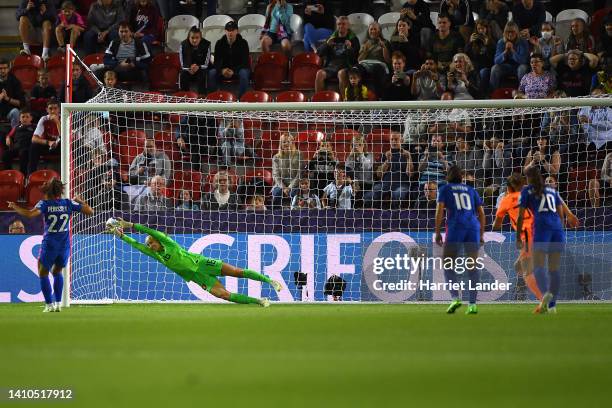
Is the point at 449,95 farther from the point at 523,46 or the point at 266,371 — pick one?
the point at 266,371

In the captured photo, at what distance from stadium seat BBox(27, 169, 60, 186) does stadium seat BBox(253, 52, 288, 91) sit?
4.37 meters

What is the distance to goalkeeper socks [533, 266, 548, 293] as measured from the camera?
12.6 m

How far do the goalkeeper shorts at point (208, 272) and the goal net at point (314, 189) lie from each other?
1.70 m

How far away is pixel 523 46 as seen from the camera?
63.1 ft

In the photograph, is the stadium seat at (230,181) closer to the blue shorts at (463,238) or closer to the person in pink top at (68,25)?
the blue shorts at (463,238)

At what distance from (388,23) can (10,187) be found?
812 cm

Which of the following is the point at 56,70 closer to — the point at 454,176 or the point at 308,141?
the point at 308,141

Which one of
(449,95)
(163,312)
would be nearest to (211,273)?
(163,312)

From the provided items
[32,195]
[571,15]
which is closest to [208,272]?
[32,195]

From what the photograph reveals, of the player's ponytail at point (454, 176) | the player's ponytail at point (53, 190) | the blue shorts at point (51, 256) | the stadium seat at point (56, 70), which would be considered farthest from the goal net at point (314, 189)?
the stadium seat at point (56, 70)

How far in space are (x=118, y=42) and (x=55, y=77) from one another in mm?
1522

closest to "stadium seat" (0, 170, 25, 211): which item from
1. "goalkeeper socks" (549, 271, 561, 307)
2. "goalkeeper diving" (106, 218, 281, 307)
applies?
"goalkeeper diving" (106, 218, 281, 307)

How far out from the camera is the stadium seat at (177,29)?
71.7ft

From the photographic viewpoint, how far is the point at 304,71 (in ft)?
67.0
